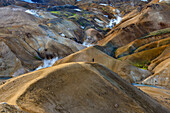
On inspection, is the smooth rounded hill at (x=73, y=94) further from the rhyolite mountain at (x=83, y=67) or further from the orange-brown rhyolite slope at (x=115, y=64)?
the orange-brown rhyolite slope at (x=115, y=64)

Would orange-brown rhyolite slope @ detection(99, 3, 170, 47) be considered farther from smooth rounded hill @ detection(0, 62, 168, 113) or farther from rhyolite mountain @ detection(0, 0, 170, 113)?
smooth rounded hill @ detection(0, 62, 168, 113)

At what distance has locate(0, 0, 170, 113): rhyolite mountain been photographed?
9.66 metres

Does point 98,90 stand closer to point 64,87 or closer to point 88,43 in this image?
point 64,87

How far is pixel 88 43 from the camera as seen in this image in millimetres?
50594

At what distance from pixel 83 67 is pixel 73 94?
9.15ft

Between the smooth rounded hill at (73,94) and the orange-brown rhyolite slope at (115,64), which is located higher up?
the smooth rounded hill at (73,94)

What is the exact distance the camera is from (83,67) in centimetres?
1233

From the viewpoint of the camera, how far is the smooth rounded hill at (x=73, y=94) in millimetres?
8977

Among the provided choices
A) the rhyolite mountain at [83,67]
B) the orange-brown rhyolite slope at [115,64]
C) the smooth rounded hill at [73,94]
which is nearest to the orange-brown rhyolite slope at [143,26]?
the rhyolite mountain at [83,67]

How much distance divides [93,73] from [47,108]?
14.4 feet

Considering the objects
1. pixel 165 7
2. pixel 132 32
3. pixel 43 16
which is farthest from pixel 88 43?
pixel 165 7

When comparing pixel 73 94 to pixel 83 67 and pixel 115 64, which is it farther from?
pixel 115 64

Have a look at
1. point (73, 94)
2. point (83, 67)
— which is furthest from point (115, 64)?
point (73, 94)

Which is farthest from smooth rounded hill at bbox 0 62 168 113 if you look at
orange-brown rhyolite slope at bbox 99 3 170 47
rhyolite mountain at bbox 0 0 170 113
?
orange-brown rhyolite slope at bbox 99 3 170 47
